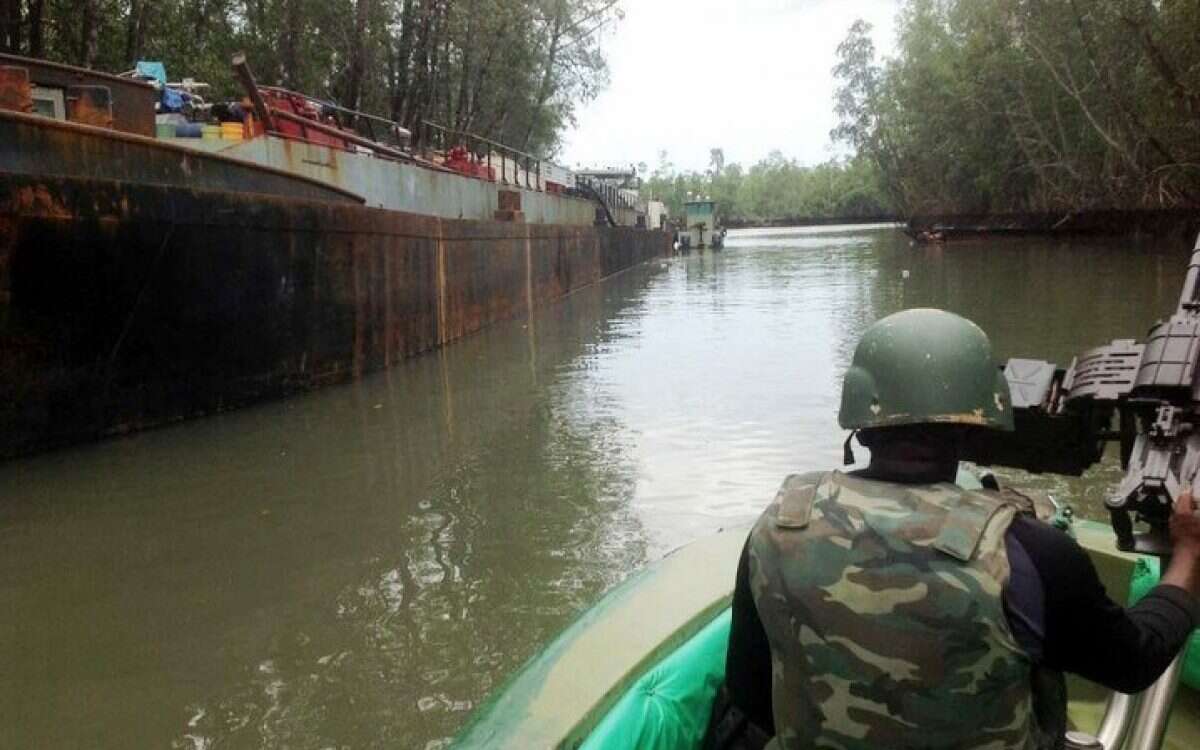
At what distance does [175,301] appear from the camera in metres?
8.50

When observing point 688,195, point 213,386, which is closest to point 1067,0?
point 213,386

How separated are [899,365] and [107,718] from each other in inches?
134

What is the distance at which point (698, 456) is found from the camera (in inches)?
301

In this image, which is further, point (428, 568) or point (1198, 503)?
point (428, 568)

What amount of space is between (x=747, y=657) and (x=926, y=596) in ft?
1.43

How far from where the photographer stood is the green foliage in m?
132

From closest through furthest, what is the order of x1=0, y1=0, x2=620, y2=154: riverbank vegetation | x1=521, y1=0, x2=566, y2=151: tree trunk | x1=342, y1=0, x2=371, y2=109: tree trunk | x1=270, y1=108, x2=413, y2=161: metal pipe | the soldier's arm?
the soldier's arm → x1=270, y1=108, x2=413, y2=161: metal pipe → x1=0, y1=0, x2=620, y2=154: riverbank vegetation → x1=342, y1=0, x2=371, y2=109: tree trunk → x1=521, y1=0, x2=566, y2=151: tree trunk

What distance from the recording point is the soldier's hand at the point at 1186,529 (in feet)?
6.54

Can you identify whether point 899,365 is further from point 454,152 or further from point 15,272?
point 454,152

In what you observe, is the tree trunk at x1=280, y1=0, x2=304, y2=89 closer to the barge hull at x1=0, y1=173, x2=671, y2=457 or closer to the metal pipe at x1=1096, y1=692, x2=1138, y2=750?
the barge hull at x1=0, y1=173, x2=671, y2=457

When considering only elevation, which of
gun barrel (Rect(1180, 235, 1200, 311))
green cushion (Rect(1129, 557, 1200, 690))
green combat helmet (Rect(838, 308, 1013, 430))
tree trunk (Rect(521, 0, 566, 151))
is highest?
tree trunk (Rect(521, 0, 566, 151))

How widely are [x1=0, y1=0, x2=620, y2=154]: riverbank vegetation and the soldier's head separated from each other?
53.5ft

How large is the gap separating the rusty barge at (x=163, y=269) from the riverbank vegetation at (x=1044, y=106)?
875 inches

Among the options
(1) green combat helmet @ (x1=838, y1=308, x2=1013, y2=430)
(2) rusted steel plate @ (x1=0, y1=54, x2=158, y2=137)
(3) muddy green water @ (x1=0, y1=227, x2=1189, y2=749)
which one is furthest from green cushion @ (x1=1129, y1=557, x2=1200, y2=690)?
(2) rusted steel plate @ (x1=0, y1=54, x2=158, y2=137)
